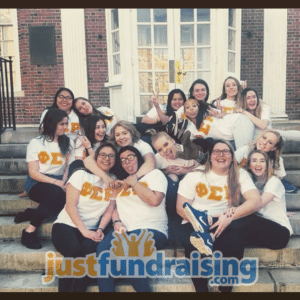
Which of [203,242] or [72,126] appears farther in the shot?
[72,126]

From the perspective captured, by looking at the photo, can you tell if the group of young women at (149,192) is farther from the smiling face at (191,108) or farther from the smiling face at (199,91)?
the smiling face at (199,91)

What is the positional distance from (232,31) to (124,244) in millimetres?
5240

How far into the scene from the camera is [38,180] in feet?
10.5

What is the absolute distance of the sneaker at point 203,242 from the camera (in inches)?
101

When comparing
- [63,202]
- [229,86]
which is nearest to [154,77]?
[229,86]

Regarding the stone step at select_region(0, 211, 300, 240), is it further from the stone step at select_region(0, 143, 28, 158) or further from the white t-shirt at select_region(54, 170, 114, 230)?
the stone step at select_region(0, 143, 28, 158)

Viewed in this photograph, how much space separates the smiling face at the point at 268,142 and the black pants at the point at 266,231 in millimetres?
640

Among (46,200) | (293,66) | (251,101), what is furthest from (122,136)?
(293,66)

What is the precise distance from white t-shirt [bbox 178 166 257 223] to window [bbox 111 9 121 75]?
14.0ft

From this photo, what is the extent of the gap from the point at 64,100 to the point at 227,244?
92.1 inches

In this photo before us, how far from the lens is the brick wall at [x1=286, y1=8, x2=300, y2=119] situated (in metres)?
6.65

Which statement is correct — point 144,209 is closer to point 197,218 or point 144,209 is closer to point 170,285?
point 197,218

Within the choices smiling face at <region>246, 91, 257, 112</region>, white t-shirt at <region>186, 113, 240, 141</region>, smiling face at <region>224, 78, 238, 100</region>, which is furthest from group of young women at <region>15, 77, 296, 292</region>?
smiling face at <region>224, 78, 238, 100</region>

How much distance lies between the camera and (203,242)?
2.57 m
